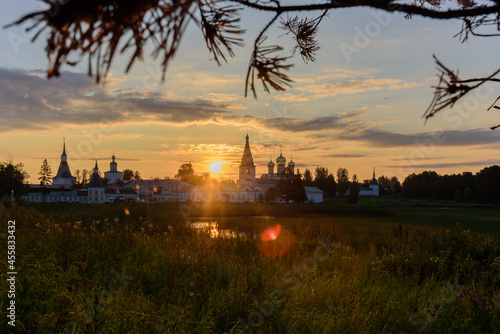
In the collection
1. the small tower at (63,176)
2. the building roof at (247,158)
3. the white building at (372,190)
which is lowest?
the white building at (372,190)

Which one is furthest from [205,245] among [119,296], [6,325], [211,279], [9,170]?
[9,170]

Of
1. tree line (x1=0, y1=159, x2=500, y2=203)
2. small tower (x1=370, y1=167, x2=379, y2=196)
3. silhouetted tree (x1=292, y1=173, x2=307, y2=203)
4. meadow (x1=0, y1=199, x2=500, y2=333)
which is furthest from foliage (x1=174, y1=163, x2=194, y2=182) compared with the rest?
meadow (x1=0, y1=199, x2=500, y2=333)

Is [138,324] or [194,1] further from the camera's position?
[138,324]

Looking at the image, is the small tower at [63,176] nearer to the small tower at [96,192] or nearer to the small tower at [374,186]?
the small tower at [96,192]

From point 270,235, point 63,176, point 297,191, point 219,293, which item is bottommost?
point 270,235

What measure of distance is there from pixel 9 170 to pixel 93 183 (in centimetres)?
2568

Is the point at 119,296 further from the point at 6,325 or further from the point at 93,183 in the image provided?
the point at 93,183

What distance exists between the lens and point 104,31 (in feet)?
5.25

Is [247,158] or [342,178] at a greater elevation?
[247,158]

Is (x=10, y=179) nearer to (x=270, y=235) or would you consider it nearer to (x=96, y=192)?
(x=96, y=192)

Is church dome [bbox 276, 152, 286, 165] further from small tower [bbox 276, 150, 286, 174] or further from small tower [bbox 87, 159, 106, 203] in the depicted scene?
small tower [bbox 87, 159, 106, 203]

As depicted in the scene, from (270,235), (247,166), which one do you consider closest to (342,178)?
(247,166)

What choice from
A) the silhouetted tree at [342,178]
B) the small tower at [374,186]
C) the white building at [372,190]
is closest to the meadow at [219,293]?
the silhouetted tree at [342,178]

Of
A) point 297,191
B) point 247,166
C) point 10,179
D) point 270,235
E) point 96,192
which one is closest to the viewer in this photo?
point 270,235
